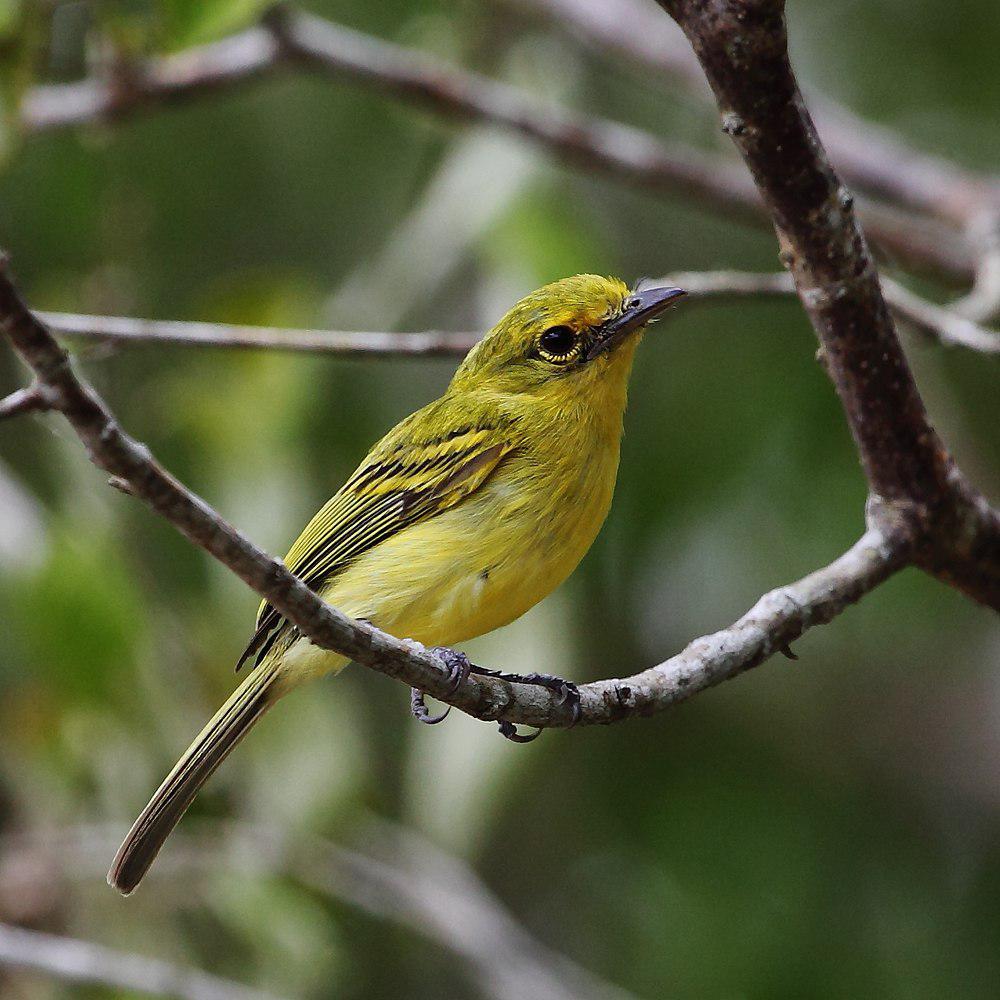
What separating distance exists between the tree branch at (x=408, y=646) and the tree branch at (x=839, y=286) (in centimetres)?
13

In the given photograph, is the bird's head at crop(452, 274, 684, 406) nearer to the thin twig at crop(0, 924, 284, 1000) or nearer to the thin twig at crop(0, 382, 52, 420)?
the thin twig at crop(0, 382, 52, 420)

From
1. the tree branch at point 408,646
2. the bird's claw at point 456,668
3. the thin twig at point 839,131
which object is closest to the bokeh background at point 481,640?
the thin twig at point 839,131

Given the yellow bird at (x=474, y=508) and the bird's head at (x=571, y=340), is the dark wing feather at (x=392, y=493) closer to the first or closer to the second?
the yellow bird at (x=474, y=508)

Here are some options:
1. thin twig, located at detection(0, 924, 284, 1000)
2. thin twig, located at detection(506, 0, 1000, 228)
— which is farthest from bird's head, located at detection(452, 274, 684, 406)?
thin twig, located at detection(506, 0, 1000, 228)

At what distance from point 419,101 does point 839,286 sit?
9.39 ft

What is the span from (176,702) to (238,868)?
0.58m

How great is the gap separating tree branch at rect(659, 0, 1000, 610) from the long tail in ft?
4.61

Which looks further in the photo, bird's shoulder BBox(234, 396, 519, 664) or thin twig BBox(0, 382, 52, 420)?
bird's shoulder BBox(234, 396, 519, 664)

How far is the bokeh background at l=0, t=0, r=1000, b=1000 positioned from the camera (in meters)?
4.14

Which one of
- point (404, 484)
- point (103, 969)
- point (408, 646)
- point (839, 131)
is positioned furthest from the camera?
point (839, 131)

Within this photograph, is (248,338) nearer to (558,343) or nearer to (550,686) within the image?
(558,343)

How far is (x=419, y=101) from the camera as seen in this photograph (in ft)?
17.0

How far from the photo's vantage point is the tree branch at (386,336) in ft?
10.3

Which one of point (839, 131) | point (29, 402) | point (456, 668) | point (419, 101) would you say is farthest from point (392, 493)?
point (839, 131)
